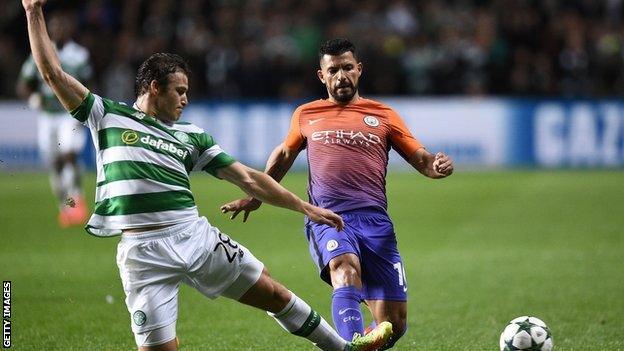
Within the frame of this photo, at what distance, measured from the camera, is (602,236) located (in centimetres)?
1343

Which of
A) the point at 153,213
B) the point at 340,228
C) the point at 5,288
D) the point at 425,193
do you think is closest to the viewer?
the point at 153,213

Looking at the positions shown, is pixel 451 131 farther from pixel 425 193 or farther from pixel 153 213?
pixel 153 213

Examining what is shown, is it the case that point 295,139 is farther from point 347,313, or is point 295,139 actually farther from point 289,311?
point 289,311

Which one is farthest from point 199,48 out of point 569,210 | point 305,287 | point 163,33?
point 305,287

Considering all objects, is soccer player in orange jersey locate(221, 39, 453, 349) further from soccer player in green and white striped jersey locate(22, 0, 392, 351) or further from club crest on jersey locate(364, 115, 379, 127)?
soccer player in green and white striped jersey locate(22, 0, 392, 351)

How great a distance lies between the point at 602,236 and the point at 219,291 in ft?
27.8

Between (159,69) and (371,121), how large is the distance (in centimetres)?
202

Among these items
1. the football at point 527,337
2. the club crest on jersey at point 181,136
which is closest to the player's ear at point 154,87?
the club crest on jersey at point 181,136

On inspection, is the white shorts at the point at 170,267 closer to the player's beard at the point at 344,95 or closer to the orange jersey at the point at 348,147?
the orange jersey at the point at 348,147

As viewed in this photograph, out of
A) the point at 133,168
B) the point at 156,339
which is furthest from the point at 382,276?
the point at 133,168

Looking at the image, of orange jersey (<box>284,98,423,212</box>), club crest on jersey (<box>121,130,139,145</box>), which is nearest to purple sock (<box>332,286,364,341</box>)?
orange jersey (<box>284,98,423,212</box>)

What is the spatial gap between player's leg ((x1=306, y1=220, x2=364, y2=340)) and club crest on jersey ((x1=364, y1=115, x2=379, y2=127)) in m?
0.75

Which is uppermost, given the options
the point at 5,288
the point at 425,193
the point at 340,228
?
the point at 340,228

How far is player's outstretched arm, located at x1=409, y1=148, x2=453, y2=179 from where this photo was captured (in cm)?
704
